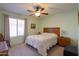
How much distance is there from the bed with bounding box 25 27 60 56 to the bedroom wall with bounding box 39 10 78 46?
91 millimetres

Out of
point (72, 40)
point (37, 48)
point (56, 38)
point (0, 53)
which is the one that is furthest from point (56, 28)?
point (0, 53)

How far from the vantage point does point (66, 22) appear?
56.1 inches

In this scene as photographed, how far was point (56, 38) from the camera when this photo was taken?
1434 millimetres

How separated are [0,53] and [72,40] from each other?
1150 millimetres

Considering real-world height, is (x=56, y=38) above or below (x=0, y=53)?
above

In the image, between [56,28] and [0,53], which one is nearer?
[0,53]

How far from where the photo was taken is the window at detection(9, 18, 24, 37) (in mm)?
1378

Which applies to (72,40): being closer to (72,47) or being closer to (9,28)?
(72,47)

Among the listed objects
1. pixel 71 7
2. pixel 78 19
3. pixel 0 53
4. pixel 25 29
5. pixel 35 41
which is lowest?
pixel 0 53

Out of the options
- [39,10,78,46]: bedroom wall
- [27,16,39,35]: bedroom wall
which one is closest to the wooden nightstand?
[39,10,78,46]: bedroom wall

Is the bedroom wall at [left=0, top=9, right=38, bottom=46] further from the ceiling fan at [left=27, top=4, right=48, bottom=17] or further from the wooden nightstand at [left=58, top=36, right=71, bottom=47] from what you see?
the wooden nightstand at [left=58, top=36, right=71, bottom=47]

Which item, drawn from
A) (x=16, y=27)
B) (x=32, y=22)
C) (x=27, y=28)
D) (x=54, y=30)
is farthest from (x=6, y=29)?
(x=54, y=30)

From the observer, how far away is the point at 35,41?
1.39 meters

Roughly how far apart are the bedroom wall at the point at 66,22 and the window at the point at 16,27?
12.7 inches
